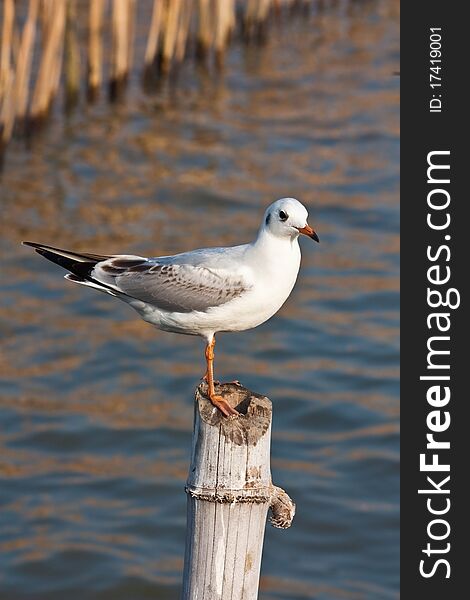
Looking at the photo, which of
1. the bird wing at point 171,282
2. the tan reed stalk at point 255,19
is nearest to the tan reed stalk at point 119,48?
the tan reed stalk at point 255,19

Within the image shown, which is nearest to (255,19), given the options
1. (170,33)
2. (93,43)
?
(170,33)

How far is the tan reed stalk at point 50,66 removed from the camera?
13938 millimetres

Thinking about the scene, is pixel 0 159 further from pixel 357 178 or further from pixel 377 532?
pixel 377 532

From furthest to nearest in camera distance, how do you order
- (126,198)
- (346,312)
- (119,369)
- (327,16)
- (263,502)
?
(327,16)
(126,198)
(346,312)
(119,369)
(263,502)

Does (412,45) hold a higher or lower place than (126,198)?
higher

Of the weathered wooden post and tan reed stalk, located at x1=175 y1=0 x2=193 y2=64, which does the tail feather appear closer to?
the weathered wooden post

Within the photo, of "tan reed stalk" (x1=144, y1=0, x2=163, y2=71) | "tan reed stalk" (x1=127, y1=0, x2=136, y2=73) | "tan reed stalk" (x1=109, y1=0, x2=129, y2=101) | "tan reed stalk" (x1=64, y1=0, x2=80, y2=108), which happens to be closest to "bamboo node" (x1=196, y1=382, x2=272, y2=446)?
"tan reed stalk" (x1=64, y1=0, x2=80, y2=108)

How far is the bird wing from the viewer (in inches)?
207

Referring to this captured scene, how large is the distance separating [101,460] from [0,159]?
230 inches

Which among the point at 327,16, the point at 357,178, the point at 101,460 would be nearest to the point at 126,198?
the point at 357,178

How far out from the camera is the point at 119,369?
1091 cm

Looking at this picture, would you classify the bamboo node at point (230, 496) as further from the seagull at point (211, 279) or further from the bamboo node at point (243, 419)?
the seagull at point (211, 279)

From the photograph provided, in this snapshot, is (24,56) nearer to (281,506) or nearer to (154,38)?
(154,38)

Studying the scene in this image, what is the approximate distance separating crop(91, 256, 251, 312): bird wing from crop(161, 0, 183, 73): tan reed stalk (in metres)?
10.9
